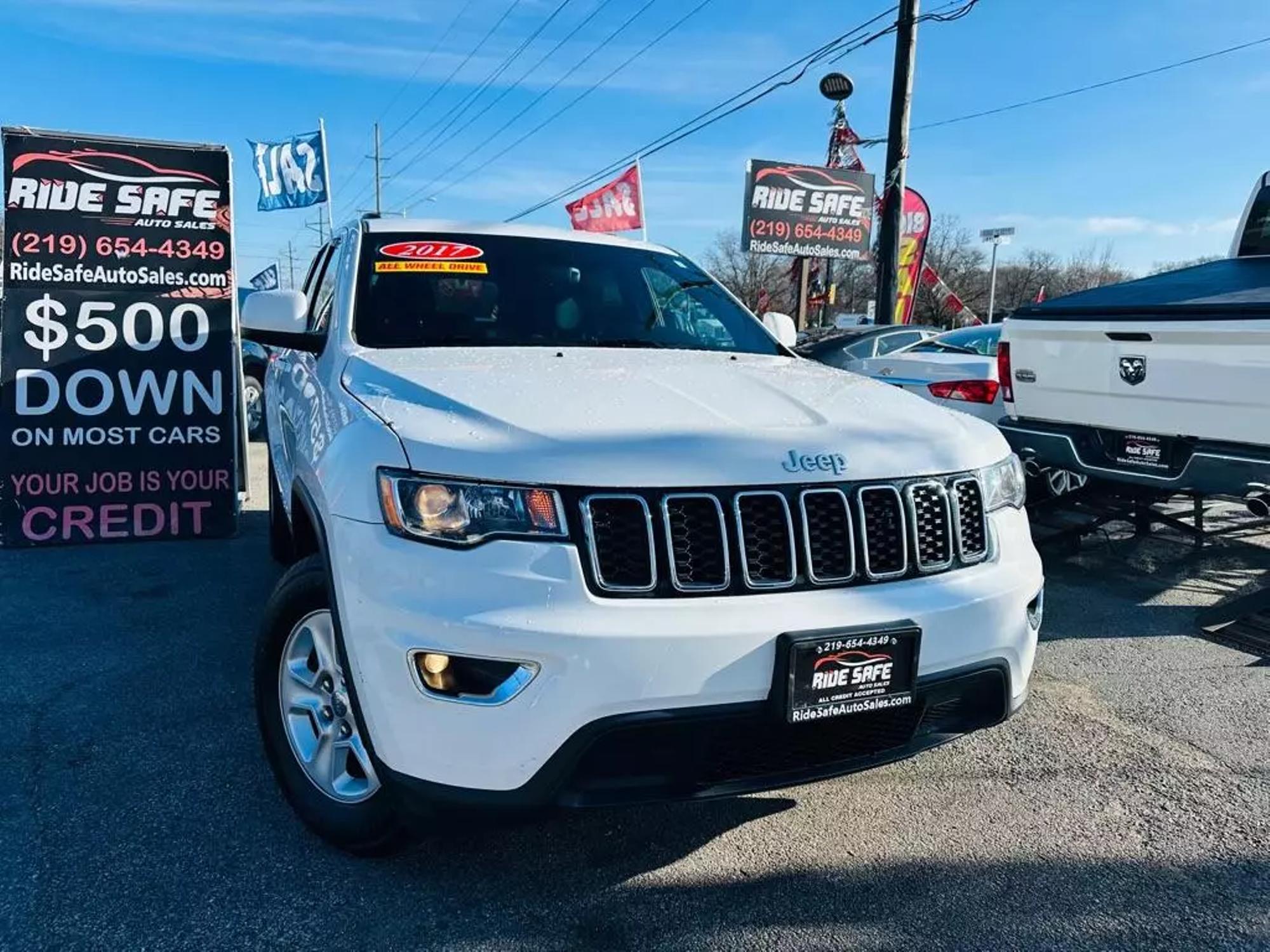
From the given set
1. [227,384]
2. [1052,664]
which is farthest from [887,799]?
[227,384]

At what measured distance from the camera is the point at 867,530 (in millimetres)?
2293

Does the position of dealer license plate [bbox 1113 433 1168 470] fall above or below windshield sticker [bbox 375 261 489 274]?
below

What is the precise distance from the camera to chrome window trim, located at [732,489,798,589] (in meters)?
2.15

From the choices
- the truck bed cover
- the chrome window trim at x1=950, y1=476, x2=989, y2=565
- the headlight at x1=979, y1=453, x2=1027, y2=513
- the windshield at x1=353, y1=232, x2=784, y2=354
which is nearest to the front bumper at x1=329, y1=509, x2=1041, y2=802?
the chrome window trim at x1=950, y1=476, x2=989, y2=565

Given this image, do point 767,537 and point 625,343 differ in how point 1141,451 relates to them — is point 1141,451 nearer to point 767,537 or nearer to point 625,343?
point 625,343

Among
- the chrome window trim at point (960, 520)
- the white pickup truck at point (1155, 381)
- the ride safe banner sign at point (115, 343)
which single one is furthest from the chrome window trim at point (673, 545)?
the ride safe banner sign at point (115, 343)

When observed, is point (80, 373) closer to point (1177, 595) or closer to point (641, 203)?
point (1177, 595)

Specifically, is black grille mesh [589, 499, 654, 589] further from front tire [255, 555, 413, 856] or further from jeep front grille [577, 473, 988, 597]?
front tire [255, 555, 413, 856]

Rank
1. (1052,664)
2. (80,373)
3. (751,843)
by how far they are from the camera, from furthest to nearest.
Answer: (80,373), (1052,664), (751,843)

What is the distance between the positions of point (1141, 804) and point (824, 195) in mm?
15745

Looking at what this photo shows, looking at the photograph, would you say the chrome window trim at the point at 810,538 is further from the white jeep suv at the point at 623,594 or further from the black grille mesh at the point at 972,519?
the black grille mesh at the point at 972,519

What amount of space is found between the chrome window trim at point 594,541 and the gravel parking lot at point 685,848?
0.62m

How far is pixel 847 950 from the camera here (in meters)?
2.19

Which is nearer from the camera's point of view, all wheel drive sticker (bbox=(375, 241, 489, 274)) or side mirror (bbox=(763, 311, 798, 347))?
all wheel drive sticker (bbox=(375, 241, 489, 274))
